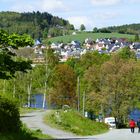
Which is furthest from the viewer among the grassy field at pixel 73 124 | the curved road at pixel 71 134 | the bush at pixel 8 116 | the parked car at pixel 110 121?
the parked car at pixel 110 121

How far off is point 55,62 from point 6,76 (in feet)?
288

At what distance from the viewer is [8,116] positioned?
27656mm

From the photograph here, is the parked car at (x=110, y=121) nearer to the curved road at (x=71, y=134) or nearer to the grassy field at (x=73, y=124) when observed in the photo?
the grassy field at (x=73, y=124)

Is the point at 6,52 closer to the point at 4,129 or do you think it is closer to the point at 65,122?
the point at 4,129

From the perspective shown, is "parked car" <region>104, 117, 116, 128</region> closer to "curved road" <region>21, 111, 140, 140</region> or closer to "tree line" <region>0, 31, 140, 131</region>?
→ "tree line" <region>0, 31, 140, 131</region>

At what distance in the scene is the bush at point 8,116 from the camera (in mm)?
27045

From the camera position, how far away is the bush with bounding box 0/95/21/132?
27045mm

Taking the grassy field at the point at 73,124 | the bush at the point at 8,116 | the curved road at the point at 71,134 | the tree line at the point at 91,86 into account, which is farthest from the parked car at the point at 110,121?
the bush at the point at 8,116

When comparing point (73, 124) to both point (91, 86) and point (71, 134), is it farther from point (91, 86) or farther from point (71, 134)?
point (91, 86)

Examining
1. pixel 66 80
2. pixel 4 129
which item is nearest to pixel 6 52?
pixel 4 129

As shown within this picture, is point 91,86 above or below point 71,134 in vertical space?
above

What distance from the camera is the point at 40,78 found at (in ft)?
337

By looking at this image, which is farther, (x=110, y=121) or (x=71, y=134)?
(x=110, y=121)

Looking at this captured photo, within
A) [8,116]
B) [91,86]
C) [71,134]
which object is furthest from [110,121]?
[8,116]
